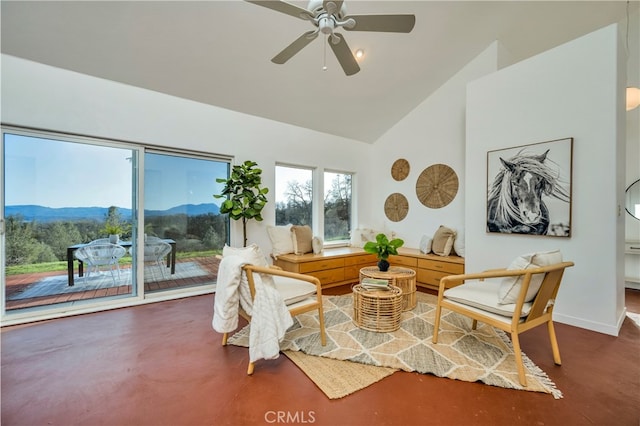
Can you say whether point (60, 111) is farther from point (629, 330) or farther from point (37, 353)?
point (629, 330)

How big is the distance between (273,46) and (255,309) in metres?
2.96

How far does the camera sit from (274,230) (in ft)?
13.9

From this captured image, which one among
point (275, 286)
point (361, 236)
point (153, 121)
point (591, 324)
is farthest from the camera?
point (361, 236)

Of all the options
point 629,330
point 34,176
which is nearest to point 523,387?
point 629,330

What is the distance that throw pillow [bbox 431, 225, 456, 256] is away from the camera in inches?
157

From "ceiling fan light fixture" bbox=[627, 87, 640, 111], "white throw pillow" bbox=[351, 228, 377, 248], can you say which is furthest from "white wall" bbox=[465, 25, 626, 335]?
"white throw pillow" bbox=[351, 228, 377, 248]

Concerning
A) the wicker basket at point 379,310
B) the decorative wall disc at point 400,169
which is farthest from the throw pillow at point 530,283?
the decorative wall disc at point 400,169

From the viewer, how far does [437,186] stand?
4.59 meters

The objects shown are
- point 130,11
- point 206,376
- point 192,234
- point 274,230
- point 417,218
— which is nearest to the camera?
point 206,376

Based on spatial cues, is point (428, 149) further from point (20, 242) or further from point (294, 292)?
point (20, 242)

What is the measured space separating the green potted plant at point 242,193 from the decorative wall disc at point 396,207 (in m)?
2.67

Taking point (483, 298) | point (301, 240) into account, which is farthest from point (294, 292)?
point (301, 240)

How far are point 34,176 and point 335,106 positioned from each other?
394 centimetres

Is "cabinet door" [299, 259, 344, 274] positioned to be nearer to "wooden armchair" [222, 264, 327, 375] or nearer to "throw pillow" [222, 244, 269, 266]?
"wooden armchair" [222, 264, 327, 375]
